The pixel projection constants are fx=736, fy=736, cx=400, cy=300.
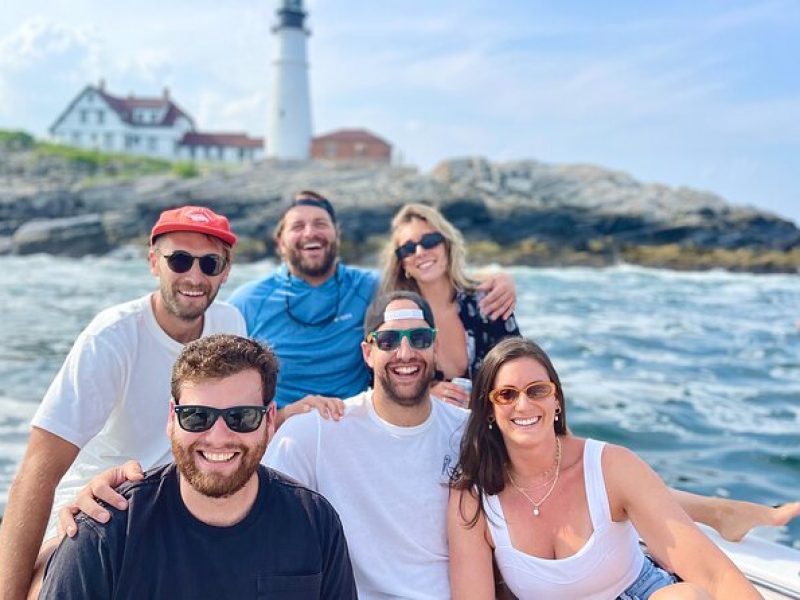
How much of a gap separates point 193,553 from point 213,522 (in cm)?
11

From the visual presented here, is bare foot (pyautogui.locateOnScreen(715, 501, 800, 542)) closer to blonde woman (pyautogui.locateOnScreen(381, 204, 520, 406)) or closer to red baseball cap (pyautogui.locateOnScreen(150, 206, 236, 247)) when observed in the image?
blonde woman (pyautogui.locateOnScreen(381, 204, 520, 406))

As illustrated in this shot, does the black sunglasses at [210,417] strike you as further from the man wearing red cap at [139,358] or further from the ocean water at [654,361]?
the ocean water at [654,361]

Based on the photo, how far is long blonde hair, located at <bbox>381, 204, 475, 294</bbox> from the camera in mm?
4973

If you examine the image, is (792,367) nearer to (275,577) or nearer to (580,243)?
(275,577)

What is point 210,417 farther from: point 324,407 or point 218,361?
point 324,407

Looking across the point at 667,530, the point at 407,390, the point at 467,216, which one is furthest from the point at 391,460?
the point at 467,216

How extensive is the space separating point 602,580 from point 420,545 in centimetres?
77

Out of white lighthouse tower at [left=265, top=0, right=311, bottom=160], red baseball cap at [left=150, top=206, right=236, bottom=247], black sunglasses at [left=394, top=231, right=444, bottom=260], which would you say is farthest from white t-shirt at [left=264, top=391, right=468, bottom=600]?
white lighthouse tower at [left=265, top=0, right=311, bottom=160]

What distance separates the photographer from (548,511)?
3.09 meters

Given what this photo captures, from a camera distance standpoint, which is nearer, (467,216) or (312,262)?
(312,262)

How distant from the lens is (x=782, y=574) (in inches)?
149

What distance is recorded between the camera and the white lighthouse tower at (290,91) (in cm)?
5922

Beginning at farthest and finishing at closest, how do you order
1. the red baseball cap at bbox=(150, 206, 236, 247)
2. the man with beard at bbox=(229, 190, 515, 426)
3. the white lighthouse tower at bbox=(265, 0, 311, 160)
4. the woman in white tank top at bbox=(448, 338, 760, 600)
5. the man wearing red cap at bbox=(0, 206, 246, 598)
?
1. the white lighthouse tower at bbox=(265, 0, 311, 160)
2. the man with beard at bbox=(229, 190, 515, 426)
3. the red baseball cap at bbox=(150, 206, 236, 247)
4. the man wearing red cap at bbox=(0, 206, 246, 598)
5. the woman in white tank top at bbox=(448, 338, 760, 600)

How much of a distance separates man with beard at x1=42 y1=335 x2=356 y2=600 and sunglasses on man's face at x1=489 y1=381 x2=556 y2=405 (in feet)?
3.09
